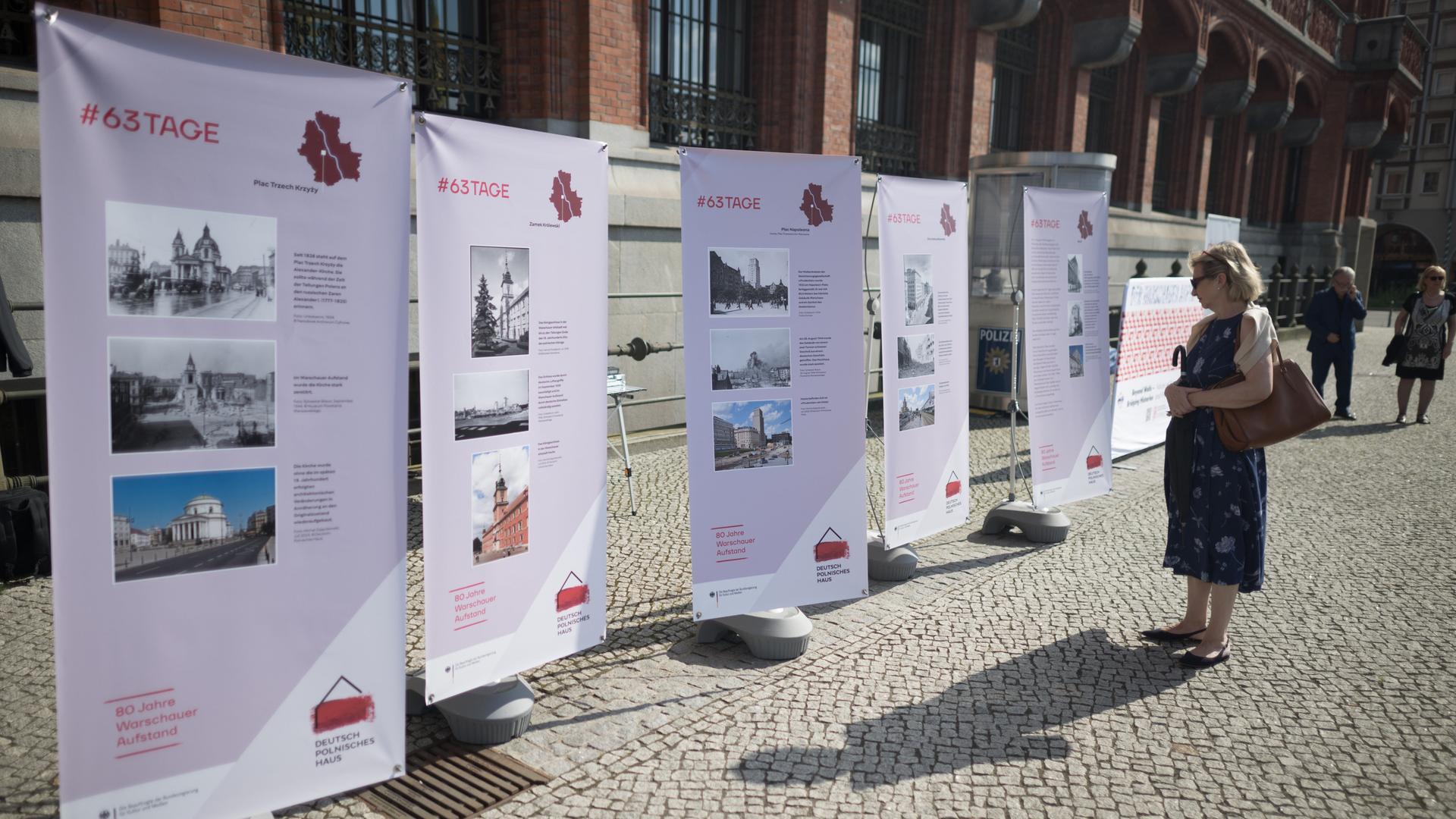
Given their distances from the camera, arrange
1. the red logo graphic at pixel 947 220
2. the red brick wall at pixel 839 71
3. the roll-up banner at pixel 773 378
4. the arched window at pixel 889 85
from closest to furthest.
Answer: the roll-up banner at pixel 773 378, the red logo graphic at pixel 947 220, the red brick wall at pixel 839 71, the arched window at pixel 889 85

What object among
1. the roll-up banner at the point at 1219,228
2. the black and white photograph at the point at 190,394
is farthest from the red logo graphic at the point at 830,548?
the roll-up banner at the point at 1219,228

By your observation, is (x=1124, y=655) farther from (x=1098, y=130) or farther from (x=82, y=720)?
(x=1098, y=130)

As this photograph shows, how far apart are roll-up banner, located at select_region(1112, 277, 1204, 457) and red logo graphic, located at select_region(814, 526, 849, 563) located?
480 cm

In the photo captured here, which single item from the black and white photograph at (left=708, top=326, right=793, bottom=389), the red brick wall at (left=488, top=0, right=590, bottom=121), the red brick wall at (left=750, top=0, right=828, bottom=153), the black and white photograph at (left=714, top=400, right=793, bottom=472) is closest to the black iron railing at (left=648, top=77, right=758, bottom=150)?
the red brick wall at (left=750, top=0, right=828, bottom=153)

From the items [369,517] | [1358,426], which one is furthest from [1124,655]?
[1358,426]

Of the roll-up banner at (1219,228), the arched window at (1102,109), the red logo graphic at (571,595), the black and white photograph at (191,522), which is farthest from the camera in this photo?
the arched window at (1102,109)

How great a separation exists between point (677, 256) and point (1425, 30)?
58120 millimetres

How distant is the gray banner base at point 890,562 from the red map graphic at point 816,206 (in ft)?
6.98

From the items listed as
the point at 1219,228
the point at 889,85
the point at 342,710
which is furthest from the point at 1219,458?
Answer: the point at 889,85

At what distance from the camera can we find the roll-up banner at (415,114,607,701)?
317 centimetres

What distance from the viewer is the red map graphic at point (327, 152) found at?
2.74 meters

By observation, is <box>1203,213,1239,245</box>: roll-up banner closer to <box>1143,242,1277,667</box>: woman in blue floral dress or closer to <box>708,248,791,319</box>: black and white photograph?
<box>1143,242,1277,667</box>: woman in blue floral dress

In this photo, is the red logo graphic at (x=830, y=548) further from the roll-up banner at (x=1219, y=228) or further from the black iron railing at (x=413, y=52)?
the roll-up banner at (x=1219, y=228)

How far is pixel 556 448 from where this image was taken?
3.62 m
